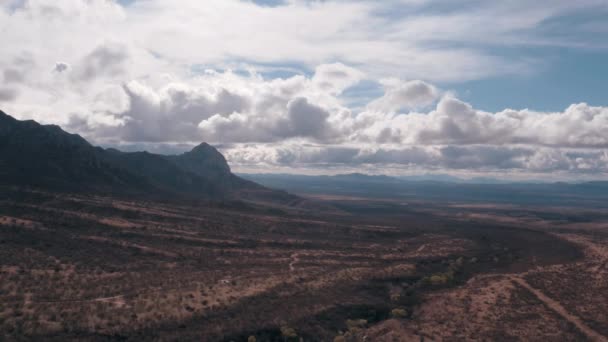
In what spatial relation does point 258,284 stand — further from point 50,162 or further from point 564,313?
point 50,162

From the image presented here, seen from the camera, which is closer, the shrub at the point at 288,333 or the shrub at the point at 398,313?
the shrub at the point at 288,333

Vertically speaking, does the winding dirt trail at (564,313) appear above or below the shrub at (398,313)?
above

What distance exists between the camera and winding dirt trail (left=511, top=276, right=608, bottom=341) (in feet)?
168

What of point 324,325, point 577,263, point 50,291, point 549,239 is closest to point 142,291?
point 50,291

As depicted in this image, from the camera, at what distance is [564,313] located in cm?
5822

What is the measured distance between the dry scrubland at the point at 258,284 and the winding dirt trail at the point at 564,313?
0.23 meters

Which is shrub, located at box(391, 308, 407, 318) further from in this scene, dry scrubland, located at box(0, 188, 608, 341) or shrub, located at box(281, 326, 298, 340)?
shrub, located at box(281, 326, 298, 340)

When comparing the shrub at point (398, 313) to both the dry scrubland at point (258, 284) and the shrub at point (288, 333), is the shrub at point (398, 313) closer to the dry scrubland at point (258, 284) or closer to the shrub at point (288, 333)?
the dry scrubland at point (258, 284)

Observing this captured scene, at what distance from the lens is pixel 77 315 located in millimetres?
46625

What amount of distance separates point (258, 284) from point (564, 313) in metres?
42.9

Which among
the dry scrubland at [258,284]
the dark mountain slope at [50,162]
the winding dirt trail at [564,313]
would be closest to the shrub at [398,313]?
the dry scrubland at [258,284]

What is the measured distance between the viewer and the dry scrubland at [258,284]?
→ 49.6 metres

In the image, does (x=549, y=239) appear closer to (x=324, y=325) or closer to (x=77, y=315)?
(x=324, y=325)

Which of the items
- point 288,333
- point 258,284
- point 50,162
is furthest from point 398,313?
point 50,162
